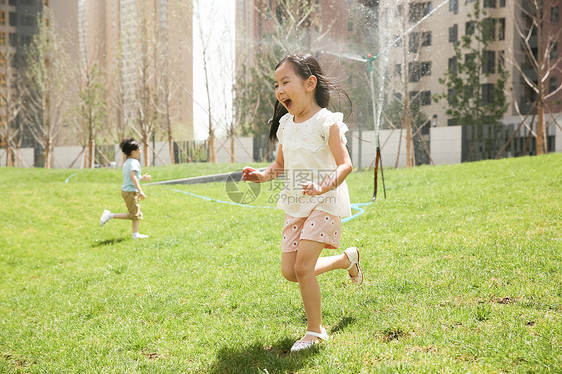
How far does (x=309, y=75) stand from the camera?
3.87 meters

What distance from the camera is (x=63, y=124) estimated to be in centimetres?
3566

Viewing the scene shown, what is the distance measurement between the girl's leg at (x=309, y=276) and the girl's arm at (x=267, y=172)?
2.15ft

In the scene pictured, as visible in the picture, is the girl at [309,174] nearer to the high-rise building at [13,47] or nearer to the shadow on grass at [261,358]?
the shadow on grass at [261,358]

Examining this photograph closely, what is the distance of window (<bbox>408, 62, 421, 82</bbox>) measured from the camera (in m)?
15.6

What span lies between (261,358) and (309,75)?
2149 mm

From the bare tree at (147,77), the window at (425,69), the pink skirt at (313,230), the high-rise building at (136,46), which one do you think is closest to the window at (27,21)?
the high-rise building at (136,46)

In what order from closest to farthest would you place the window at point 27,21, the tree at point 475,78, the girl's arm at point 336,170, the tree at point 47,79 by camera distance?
the girl's arm at point 336,170 → the tree at point 475,78 → the tree at point 47,79 → the window at point 27,21

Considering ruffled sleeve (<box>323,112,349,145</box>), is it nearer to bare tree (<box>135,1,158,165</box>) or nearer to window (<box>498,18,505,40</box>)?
window (<box>498,18,505,40</box>)

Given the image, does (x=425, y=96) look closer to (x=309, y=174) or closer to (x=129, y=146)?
(x=129, y=146)

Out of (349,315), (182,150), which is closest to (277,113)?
(349,315)

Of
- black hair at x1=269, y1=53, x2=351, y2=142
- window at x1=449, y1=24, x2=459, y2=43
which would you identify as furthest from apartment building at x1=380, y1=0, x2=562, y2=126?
black hair at x1=269, y1=53, x2=351, y2=142

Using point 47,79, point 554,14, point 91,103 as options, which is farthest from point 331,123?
point 47,79

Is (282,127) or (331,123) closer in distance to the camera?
(331,123)

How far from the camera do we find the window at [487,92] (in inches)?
1073
